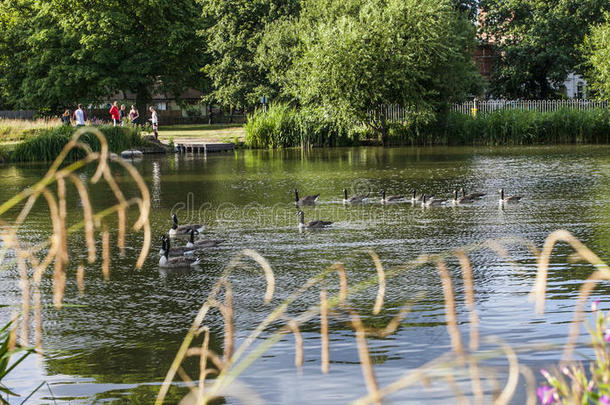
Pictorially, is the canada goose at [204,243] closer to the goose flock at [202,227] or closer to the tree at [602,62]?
the goose flock at [202,227]

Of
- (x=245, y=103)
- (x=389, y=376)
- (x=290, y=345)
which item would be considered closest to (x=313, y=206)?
(x=290, y=345)

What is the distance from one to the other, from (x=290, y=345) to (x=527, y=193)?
1467 centimetres

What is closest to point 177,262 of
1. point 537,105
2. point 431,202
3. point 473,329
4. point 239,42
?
point 431,202

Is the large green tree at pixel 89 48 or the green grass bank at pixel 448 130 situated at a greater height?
the large green tree at pixel 89 48

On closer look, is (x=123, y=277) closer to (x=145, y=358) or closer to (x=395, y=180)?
(x=145, y=358)

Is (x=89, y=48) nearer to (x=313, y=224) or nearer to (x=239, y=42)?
(x=239, y=42)

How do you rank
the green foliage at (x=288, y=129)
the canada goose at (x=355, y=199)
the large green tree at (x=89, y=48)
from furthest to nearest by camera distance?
the large green tree at (x=89, y=48)
the green foliage at (x=288, y=129)
the canada goose at (x=355, y=199)

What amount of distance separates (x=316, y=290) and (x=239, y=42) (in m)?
53.1

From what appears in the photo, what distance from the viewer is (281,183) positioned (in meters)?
26.4

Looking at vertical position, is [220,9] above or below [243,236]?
above

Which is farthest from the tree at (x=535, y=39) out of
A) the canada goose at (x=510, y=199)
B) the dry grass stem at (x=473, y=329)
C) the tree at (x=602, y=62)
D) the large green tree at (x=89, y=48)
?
the dry grass stem at (x=473, y=329)

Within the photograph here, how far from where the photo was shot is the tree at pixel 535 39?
63.1 m

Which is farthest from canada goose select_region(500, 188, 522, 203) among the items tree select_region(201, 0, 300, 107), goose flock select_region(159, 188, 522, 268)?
tree select_region(201, 0, 300, 107)

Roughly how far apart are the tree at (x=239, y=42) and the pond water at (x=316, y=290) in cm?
3687
